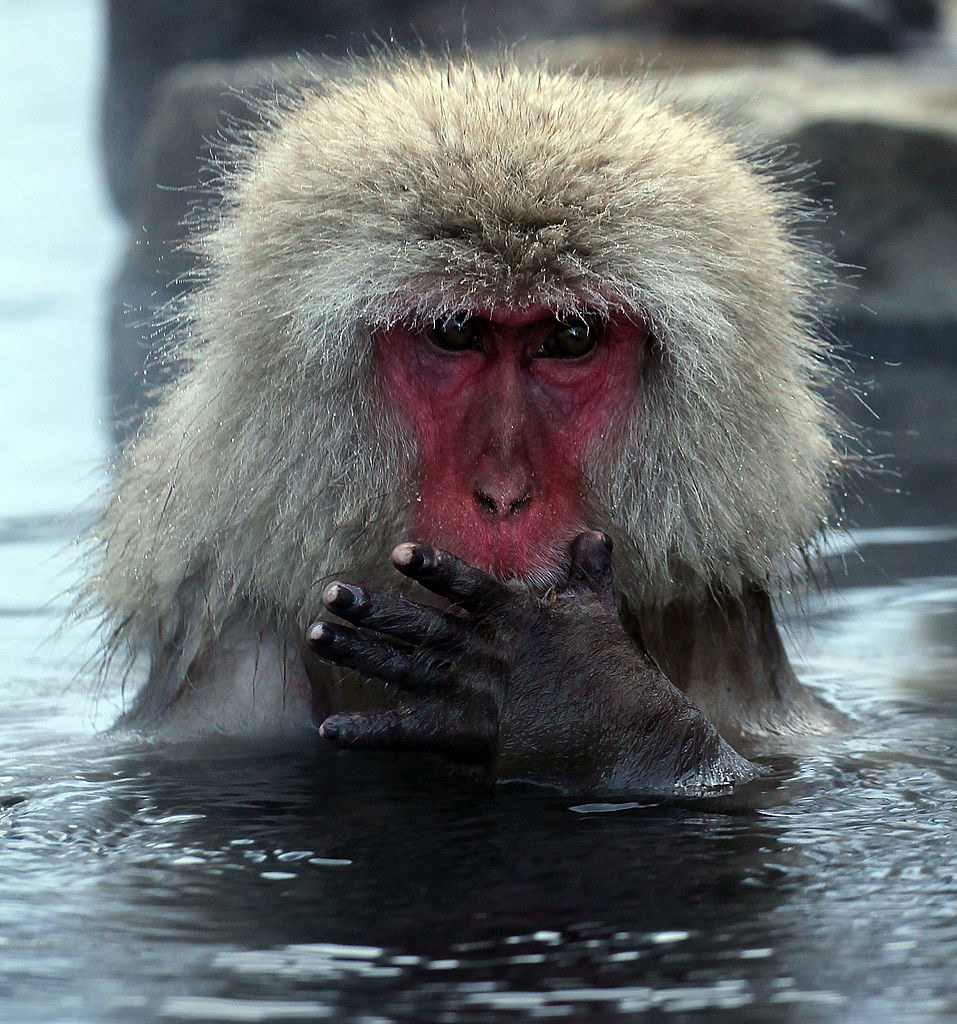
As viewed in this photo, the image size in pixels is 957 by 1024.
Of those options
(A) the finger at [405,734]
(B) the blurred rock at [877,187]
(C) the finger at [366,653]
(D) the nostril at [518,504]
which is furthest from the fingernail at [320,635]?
(B) the blurred rock at [877,187]

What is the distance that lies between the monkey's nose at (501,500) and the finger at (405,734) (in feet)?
1.24

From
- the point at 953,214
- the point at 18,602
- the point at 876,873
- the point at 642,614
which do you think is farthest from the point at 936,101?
the point at 876,873

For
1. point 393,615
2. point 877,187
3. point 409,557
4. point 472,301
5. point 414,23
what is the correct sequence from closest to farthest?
point 409,557
point 393,615
point 472,301
point 877,187
point 414,23

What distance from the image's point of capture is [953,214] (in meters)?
10.5

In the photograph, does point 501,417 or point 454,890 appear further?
point 501,417

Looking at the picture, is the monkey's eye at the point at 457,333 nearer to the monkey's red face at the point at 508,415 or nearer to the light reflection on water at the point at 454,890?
the monkey's red face at the point at 508,415

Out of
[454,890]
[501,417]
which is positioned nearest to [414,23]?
[501,417]

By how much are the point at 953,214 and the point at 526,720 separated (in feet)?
25.4

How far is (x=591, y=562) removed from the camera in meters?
3.44

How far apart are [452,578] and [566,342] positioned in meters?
0.55

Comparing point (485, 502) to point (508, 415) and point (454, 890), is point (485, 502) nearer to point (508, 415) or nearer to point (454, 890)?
point (508, 415)

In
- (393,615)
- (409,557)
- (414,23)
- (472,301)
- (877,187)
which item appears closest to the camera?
(409,557)

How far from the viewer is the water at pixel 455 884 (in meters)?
2.53

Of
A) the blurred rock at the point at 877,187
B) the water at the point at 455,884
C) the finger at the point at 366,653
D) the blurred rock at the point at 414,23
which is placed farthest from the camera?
the blurred rock at the point at 414,23
